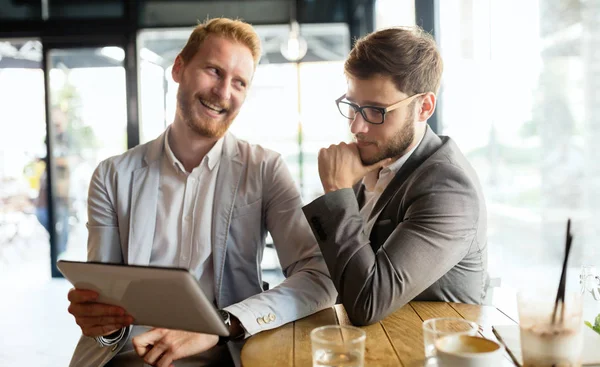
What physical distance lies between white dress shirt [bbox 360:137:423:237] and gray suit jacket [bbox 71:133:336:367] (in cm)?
20

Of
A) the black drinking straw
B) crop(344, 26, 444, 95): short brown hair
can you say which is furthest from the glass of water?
crop(344, 26, 444, 95): short brown hair

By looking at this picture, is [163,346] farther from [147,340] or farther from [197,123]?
[197,123]

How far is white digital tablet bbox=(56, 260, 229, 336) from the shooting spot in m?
1.02

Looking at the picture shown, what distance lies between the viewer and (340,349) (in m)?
0.95

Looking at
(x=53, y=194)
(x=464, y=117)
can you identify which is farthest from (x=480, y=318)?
(x=53, y=194)

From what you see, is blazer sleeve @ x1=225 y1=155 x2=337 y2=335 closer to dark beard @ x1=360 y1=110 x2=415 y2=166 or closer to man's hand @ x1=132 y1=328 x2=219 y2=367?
man's hand @ x1=132 y1=328 x2=219 y2=367

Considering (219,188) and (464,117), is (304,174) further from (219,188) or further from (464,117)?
(219,188)

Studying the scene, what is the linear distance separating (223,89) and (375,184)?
0.60 m

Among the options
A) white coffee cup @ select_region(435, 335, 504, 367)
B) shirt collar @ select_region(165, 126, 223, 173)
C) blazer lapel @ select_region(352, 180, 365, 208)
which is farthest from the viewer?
blazer lapel @ select_region(352, 180, 365, 208)

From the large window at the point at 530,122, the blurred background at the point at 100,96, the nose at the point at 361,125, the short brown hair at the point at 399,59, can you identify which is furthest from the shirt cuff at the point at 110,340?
the blurred background at the point at 100,96

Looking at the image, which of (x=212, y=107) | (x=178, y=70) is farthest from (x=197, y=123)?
(x=178, y=70)

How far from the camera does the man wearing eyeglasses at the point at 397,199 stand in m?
1.30

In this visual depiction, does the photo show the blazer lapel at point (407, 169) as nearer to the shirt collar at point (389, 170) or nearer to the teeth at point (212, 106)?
the shirt collar at point (389, 170)

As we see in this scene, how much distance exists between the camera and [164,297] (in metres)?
1.07
